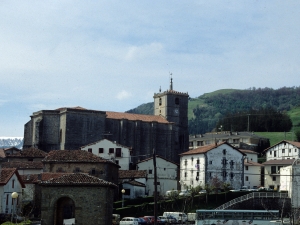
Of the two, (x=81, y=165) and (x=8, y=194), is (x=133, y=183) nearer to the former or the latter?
(x=81, y=165)

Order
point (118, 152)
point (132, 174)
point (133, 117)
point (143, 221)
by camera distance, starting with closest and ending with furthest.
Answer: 1. point (143, 221)
2. point (132, 174)
3. point (118, 152)
4. point (133, 117)

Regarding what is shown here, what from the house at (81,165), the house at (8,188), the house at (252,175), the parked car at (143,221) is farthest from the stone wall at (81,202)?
the house at (252,175)

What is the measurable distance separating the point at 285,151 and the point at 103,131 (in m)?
35.0

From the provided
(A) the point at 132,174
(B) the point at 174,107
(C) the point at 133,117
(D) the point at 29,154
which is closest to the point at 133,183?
(A) the point at 132,174

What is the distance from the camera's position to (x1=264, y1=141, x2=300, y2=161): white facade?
109 m

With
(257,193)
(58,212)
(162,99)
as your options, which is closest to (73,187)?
(58,212)

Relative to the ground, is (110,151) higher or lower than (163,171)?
higher

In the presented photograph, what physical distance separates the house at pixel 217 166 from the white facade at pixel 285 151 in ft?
68.4

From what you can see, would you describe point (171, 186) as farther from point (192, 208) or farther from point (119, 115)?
point (119, 115)

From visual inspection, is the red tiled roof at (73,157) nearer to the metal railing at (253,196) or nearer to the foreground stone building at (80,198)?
the metal railing at (253,196)

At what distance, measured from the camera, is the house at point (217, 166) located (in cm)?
8906

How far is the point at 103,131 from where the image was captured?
109m

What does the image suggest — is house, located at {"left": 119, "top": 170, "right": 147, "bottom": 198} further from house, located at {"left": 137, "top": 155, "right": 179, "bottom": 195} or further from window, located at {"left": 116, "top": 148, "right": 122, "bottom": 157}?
window, located at {"left": 116, "top": 148, "right": 122, "bottom": 157}

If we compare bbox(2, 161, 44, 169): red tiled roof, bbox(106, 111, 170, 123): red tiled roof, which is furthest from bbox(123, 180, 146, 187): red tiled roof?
bbox(106, 111, 170, 123): red tiled roof
